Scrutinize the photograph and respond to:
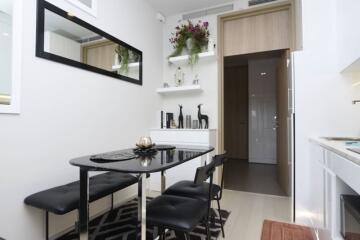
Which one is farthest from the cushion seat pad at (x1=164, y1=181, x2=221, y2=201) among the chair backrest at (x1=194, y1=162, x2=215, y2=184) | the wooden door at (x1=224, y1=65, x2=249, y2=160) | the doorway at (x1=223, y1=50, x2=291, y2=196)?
the wooden door at (x1=224, y1=65, x2=249, y2=160)

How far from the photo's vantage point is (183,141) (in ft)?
10.6

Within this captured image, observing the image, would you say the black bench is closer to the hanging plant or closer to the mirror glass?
the mirror glass

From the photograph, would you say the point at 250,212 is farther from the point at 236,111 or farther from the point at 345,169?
the point at 236,111

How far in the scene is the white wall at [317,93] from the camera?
2.10 m

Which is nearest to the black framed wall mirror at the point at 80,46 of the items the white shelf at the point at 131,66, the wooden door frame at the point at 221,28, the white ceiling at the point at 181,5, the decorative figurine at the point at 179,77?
the white shelf at the point at 131,66

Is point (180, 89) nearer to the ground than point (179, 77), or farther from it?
nearer to the ground

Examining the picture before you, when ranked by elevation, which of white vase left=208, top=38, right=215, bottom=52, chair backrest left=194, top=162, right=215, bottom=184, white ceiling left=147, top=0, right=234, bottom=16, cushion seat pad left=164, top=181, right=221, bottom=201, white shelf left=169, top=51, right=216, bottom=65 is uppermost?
white ceiling left=147, top=0, right=234, bottom=16

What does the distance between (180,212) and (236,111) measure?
5.64m

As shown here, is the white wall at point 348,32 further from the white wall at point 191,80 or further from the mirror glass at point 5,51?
the mirror glass at point 5,51

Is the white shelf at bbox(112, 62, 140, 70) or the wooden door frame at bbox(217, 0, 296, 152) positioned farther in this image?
the wooden door frame at bbox(217, 0, 296, 152)

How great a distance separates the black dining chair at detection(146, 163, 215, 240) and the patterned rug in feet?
1.54

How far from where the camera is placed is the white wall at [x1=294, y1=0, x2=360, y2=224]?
2.10 metres

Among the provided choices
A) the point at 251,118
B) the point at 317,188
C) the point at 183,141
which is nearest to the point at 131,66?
the point at 183,141

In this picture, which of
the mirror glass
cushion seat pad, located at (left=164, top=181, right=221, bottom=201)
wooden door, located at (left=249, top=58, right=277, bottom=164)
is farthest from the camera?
wooden door, located at (left=249, top=58, right=277, bottom=164)
